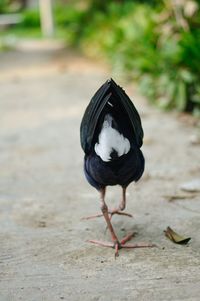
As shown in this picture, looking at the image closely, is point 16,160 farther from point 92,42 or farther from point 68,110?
point 92,42

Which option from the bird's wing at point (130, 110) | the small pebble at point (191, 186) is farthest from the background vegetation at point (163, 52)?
the bird's wing at point (130, 110)

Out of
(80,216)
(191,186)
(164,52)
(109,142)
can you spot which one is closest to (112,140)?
(109,142)

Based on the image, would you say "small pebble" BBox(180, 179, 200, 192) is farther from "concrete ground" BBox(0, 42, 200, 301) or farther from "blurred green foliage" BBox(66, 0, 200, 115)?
"blurred green foliage" BBox(66, 0, 200, 115)

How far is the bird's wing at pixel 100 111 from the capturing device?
357cm

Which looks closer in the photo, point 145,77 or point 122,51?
point 145,77

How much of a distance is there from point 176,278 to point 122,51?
8.00 meters

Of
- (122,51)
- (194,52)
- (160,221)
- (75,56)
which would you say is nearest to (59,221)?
(160,221)

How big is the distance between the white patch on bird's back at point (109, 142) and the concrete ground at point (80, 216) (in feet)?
2.31

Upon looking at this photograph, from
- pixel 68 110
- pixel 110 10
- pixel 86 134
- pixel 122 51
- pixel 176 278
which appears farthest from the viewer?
pixel 110 10

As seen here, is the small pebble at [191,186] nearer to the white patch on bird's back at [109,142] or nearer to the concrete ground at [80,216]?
the concrete ground at [80,216]

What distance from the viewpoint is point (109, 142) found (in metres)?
3.54

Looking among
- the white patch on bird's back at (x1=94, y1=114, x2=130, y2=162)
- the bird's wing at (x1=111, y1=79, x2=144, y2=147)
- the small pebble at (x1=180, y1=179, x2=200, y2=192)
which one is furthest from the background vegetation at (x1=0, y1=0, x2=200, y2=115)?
the white patch on bird's back at (x1=94, y1=114, x2=130, y2=162)

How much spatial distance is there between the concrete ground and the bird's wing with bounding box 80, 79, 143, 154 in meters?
0.74

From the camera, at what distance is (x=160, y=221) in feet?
14.3
